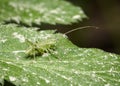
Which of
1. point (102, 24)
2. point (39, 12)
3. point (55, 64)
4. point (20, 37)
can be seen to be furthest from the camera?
point (102, 24)

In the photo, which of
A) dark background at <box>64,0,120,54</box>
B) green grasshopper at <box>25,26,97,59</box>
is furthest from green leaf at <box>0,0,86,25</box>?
dark background at <box>64,0,120,54</box>

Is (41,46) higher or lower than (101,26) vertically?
lower

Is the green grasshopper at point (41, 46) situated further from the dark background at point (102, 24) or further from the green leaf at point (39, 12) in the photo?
the dark background at point (102, 24)

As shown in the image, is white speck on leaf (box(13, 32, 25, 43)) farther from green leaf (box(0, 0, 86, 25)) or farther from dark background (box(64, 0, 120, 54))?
dark background (box(64, 0, 120, 54))

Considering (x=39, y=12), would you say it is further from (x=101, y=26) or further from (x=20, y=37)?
(x=101, y=26)

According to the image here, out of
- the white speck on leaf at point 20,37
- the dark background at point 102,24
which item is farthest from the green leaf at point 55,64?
the dark background at point 102,24

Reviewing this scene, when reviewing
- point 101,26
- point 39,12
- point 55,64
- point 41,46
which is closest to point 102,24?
point 101,26

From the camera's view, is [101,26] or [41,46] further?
[101,26]

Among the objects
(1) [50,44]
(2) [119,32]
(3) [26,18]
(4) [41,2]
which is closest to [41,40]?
(1) [50,44]
